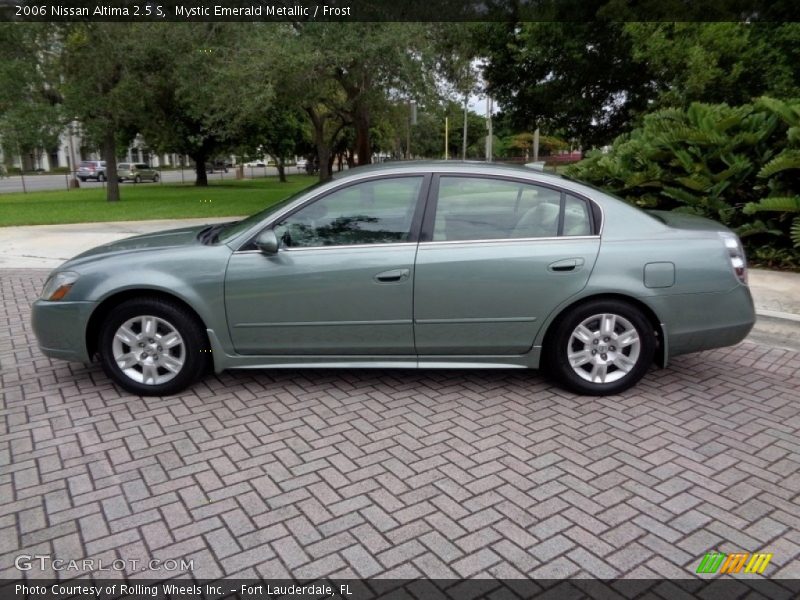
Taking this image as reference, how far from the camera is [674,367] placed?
5.11m

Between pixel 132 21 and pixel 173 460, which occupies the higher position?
pixel 132 21

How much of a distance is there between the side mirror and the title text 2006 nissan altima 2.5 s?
0.01 m

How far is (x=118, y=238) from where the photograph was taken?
40.1ft

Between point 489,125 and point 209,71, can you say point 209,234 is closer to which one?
point 209,71

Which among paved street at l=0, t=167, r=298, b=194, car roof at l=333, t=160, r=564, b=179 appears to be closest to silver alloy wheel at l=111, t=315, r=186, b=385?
car roof at l=333, t=160, r=564, b=179

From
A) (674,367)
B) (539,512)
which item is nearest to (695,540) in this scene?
(539,512)

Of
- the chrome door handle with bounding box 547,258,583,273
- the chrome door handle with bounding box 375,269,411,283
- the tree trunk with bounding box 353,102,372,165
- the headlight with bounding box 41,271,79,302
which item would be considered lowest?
the headlight with bounding box 41,271,79,302

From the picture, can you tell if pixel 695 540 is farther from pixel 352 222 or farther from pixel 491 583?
pixel 352 222

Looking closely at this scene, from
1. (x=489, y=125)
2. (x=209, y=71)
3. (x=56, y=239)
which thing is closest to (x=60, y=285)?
(x=56, y=239)

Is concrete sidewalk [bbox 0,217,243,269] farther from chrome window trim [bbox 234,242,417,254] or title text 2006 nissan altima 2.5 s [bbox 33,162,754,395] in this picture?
chrome window trim [bbox 234,242,417,254]

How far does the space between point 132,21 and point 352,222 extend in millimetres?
18818

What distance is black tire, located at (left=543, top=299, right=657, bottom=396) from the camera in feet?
14.1

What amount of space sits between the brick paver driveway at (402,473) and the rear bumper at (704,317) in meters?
0.42

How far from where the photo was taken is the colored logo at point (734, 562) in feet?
8.62
